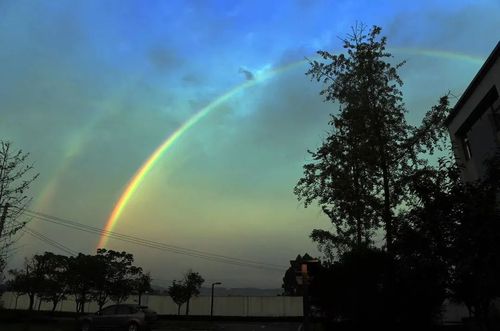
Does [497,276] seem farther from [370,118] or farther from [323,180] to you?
[323,180]

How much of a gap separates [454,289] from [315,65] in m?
18.6

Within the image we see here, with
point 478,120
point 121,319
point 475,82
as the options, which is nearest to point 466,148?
point 478,120

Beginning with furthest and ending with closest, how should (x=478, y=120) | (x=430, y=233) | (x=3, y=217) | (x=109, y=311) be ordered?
(x=109, y=311)
(x=478, y=120)
(x=3, y=217)
(x=430, y=233)

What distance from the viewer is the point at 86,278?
42688 mm

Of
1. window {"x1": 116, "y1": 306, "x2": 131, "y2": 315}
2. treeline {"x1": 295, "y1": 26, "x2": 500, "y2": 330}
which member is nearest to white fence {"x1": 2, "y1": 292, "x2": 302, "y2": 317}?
treeline {"x1": 295, "y1": 26, "x2": 500, "y2": 330}

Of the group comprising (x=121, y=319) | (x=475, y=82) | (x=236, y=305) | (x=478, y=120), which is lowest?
(x=121, y=319)

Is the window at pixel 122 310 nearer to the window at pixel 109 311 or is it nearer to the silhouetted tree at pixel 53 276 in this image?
the window at pixel 109 311

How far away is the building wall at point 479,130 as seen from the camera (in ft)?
Answer: 69.6

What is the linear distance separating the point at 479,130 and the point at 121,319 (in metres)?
20.4

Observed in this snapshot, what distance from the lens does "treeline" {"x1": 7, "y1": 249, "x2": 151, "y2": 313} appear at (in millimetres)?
43188

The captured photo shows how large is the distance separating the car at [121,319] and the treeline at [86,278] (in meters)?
16.4

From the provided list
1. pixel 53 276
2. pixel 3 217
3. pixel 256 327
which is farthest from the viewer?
pixel 53 276

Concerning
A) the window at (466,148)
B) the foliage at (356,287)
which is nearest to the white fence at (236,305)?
the foliage at (356,287)

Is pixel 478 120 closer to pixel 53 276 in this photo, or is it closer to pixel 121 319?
pixel 121 319
